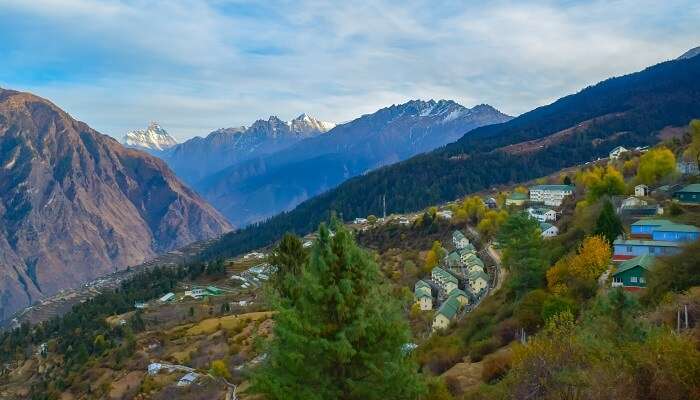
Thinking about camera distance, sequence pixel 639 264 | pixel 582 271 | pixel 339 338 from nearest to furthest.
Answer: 1. pixel 339 338
2. pixel 639 264
3. pixel 582 271

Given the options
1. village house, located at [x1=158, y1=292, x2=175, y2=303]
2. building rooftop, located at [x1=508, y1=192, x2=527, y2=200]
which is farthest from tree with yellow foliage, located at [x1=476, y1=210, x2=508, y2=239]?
village house, located at [x1=158, y1=292, x2=175, y2=303]

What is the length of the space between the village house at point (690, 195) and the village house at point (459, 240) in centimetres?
3659

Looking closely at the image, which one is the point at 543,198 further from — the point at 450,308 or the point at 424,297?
the point at 450,308

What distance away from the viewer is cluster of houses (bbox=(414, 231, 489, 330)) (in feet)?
174

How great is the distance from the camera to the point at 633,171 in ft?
278

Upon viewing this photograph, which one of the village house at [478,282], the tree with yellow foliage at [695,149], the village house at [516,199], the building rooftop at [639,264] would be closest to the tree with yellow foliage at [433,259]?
the village house at [478,282]

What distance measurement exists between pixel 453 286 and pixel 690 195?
82.4 ft

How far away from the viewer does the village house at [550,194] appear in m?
96.8

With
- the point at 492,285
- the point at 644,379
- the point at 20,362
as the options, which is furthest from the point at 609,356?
the point at 20,362

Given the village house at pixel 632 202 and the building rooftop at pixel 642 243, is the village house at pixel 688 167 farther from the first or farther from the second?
the building rooftop at pixel 642 243

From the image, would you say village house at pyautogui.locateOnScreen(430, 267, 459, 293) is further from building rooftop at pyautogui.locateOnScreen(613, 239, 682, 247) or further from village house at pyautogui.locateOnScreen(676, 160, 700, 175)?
village house at pyautogui.locateOnScreen(676, 160, 700, 175)

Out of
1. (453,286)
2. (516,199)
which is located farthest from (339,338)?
(516,199)

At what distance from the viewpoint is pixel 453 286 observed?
63.8 m

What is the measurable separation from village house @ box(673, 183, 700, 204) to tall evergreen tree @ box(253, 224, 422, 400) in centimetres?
4161
